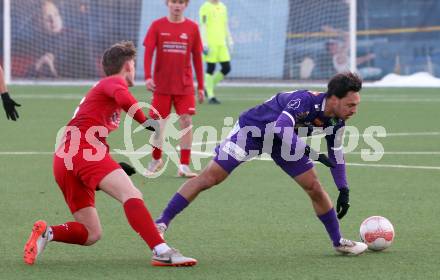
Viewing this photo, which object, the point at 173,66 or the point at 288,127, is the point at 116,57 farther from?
the point at 173,66

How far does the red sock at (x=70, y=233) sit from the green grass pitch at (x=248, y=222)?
13 centimetres

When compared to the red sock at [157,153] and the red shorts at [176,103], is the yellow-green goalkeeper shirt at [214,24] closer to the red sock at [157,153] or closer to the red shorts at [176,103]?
the red shorts at [176,103]

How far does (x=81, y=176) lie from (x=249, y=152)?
121 centimetres

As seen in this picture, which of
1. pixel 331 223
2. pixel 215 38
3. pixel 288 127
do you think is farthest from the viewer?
pixel 215 38

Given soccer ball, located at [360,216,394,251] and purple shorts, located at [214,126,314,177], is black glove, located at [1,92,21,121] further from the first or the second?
soccer ball, located at [360,216,394,251]

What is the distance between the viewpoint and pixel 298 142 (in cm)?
672

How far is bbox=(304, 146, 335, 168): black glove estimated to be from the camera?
648 cm

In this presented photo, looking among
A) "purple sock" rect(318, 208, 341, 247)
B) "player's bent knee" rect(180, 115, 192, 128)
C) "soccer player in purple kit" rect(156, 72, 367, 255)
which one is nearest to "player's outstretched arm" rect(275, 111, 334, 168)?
"soccer player in purple kit" rect(156, 72, 367, 255)

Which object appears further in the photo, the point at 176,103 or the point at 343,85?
the point at 176,103

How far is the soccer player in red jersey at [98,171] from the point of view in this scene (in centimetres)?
653

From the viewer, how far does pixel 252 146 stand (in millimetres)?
7258

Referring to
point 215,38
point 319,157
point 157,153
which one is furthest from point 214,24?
point 319,157

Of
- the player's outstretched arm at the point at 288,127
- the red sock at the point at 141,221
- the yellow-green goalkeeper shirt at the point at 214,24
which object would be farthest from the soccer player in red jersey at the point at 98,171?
the yellow-green goalkeeper shirt at the point at 214,24

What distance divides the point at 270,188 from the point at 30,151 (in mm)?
3999
